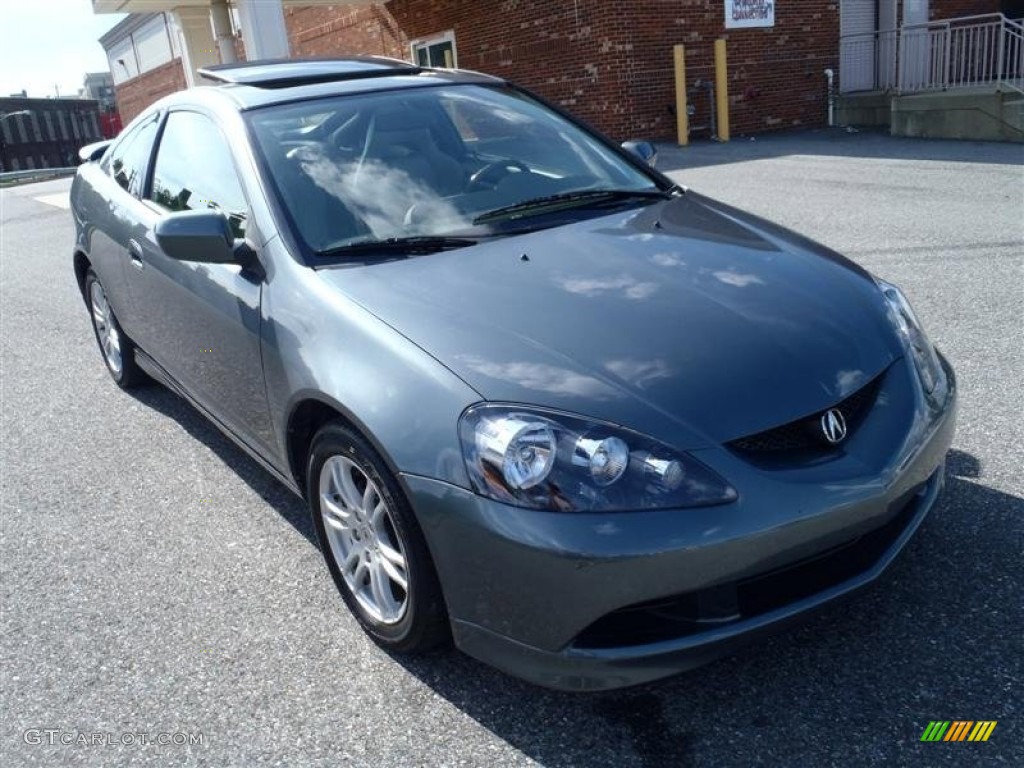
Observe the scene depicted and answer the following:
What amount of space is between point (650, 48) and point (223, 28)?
A: 9488mm

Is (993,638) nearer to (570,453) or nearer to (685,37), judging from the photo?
(570,453)

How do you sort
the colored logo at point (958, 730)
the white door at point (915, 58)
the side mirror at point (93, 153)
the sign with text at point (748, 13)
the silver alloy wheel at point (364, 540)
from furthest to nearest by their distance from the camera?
the sign with text at point (748, 13), the white door at point (915, 58), the side mirror at point (93, 153), the silver alloy wheel at point (364, 540), the colored logo at point (958, 730)

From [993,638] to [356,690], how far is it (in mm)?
1743

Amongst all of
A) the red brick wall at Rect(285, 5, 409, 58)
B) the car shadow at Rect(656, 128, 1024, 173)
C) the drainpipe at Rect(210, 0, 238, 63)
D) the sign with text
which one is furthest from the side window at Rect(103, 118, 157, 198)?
the red brick wall at Rect(285, 5, 409, 58)

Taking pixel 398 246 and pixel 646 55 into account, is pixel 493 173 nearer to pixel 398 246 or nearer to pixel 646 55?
pixel 398 246

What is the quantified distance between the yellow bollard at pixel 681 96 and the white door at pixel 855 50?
4174 millimetres

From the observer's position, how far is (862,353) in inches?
102

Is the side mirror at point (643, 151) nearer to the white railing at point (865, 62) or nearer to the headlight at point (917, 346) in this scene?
the headlight at point (917, 346)

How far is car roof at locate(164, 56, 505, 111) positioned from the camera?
3758mm

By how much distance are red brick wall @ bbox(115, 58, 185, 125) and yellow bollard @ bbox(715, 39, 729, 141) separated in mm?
24459

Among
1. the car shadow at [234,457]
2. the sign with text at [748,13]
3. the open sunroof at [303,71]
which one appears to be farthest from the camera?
the sign with text at [748,13]

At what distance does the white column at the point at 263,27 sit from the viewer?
17406 millimetres

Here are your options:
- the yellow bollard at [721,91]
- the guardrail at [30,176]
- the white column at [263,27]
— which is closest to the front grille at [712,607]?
the yellow bollard at [721,91]

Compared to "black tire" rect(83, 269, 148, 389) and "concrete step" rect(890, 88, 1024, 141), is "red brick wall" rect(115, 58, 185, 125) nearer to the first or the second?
"concrete step" rect(890, 88, 1024, 141)
